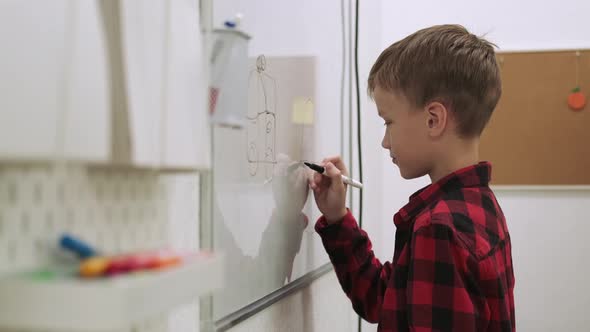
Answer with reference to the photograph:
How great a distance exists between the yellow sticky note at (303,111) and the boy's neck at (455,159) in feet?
0.77

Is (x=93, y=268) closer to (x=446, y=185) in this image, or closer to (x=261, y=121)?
(x=261, y=121)

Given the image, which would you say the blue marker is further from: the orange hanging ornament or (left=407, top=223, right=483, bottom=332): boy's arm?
the orange hanging ornament

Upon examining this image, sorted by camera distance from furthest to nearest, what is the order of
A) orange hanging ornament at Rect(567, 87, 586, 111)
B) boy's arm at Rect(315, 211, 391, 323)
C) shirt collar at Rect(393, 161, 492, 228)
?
orange hanging ornament at Rect(567, 87, 586, 111), boy's arm at Rect(315, 211, 391, 323), shirt collar at Rect(393, 161, 492, 228)

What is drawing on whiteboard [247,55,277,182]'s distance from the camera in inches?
27.9

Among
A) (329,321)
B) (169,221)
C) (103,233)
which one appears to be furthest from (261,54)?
(329,321)

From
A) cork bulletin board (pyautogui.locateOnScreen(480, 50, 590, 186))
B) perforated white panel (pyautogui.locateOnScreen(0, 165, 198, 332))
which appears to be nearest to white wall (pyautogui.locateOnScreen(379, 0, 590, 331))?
cork bulletin board (pyautogui.locateOnScreen(480, 50, 590, 186))

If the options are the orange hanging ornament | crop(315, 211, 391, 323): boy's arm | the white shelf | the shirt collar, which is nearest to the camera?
the white shelf

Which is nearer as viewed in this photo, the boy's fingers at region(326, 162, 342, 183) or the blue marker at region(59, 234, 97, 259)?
the blue marker at region(59, 234, 97, 259)

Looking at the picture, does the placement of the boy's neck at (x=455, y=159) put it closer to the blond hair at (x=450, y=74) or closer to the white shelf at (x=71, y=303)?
the blond hair at (x=450, y=74)

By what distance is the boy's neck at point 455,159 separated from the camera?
0.94 metres

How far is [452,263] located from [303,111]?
37 centimetres

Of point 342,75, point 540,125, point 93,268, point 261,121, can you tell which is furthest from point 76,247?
point 540,125

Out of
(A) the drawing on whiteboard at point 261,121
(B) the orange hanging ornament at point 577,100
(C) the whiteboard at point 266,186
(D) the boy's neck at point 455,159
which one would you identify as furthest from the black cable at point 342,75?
(B) the orange hanging ornament at point 577,100

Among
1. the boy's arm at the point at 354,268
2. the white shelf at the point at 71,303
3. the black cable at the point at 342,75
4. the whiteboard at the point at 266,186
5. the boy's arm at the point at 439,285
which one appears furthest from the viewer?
the black cable at the point at 342,75
